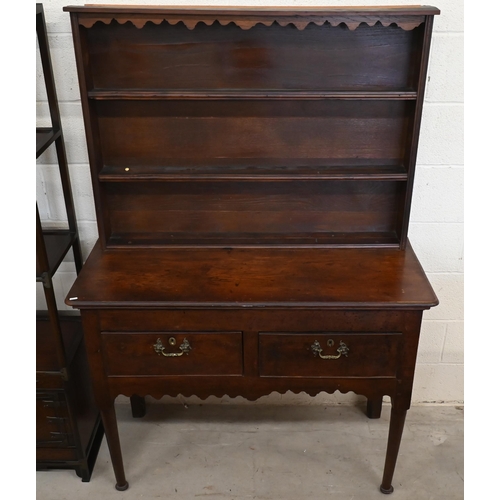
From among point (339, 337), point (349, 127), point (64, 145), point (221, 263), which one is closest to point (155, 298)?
point (221, 263)

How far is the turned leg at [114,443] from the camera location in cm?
190

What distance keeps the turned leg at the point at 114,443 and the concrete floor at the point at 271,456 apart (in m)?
0.05

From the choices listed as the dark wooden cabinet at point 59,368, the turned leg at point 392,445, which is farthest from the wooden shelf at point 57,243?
the turned leg at point 392,445

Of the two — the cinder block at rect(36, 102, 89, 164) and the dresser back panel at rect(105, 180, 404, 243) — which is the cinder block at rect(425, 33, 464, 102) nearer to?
the dresser back panel at rect(105, 180, 404, 243)

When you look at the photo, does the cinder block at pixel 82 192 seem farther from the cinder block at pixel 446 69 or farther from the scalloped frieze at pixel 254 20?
the cinder block at pixel 446 69

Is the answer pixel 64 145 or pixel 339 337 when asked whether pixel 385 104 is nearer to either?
pixel 339 337

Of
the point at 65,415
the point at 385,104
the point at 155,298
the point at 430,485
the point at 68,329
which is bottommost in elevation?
the point at 430,485

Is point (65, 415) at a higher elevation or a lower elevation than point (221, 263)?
lower

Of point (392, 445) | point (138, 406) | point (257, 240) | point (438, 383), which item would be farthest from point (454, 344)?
point (138, 406)

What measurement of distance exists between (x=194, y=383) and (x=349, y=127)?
97cm

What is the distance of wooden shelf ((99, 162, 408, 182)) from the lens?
184cm

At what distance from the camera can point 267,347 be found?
1.75 m

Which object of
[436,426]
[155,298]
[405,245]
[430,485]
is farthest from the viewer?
[436,426]

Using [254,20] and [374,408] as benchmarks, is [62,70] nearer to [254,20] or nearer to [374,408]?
[254,20]
